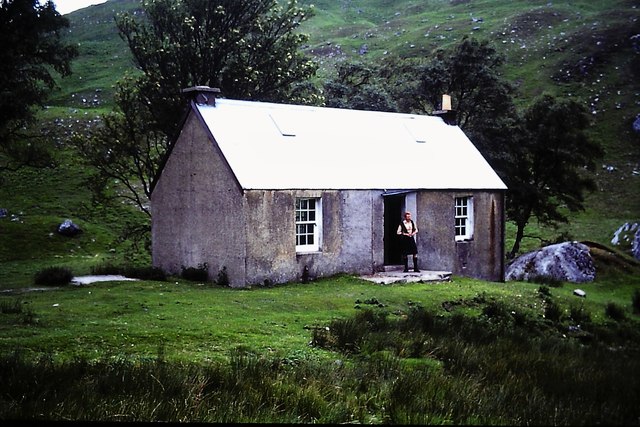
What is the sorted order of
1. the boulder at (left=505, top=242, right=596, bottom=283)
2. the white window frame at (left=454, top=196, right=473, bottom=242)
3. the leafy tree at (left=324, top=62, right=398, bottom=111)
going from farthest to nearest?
the leafy tree at (left=324, top=62, right=398, bottom=111) < the white window frame at (left=454, top=196, right=473, bottom=242) < the boulder at (left=505, top=242, right=596, bottom=283)

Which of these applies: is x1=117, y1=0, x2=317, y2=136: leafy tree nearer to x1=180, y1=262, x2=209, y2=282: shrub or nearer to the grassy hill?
the grassy hill

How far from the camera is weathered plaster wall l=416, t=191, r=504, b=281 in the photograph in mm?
22098

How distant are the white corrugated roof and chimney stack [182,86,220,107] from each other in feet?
0.67

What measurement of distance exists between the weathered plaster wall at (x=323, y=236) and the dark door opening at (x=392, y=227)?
1.50 m

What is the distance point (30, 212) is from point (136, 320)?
86.9ft

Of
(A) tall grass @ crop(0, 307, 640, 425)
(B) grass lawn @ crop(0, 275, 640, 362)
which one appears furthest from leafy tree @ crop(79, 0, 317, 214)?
(A) tall grass @ crop(0, 307, 640, 425)

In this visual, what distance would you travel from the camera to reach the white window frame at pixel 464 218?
23.3m

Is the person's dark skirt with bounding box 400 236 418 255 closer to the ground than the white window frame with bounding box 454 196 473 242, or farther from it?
closer to the ground

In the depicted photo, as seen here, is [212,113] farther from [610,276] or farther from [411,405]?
[411,405]

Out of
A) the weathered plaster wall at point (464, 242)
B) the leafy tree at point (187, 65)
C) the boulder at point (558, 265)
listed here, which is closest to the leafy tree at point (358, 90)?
the leafy tree at point (187, 65)

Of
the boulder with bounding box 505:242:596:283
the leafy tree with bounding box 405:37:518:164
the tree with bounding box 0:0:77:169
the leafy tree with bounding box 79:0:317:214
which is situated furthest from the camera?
the leafy tree with bounding box 405:37:518:164

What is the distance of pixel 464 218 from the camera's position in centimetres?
2347

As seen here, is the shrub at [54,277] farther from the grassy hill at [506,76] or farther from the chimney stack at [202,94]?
the chimney stack at [202,94]

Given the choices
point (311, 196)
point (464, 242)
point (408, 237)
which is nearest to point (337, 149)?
point (311, 196)
